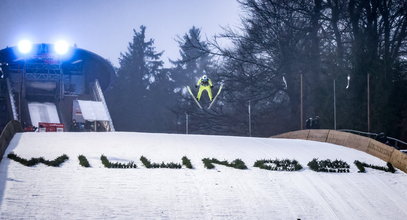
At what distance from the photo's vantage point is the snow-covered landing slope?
12750 millimetres

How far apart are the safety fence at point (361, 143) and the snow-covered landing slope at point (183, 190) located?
58 cm

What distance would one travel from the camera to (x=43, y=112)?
5712 centimetres

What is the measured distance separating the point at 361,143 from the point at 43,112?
4093 centimetres

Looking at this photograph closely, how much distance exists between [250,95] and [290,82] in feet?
10.7

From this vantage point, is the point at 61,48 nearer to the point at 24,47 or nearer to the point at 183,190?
the point at 24,47

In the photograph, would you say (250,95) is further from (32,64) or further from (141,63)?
(141,63)

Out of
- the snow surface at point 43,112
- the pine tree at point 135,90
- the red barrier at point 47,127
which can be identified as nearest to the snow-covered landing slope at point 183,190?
the red barrier at point 47,127

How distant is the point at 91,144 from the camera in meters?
21.0

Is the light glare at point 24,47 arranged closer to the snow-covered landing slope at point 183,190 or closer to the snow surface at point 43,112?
the snow surface at point 43,112

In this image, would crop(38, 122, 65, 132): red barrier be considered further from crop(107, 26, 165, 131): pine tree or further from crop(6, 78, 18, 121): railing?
crop(107, 26, 165, 131): pine tree

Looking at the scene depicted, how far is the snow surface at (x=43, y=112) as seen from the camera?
181ft

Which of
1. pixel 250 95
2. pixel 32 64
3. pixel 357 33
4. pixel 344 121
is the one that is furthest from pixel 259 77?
pixel 32 64

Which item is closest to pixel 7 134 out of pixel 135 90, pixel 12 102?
pixel 12 102

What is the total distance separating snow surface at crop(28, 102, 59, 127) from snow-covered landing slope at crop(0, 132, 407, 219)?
1417 inches
